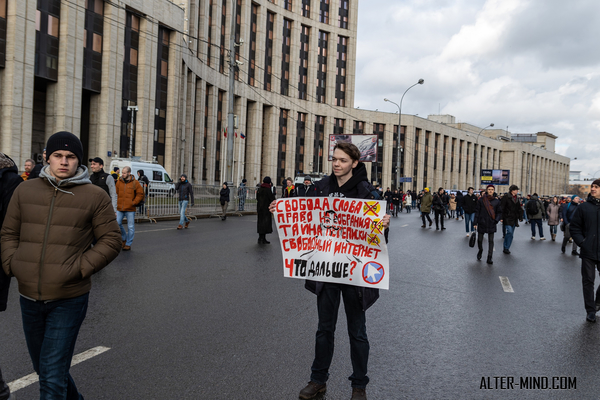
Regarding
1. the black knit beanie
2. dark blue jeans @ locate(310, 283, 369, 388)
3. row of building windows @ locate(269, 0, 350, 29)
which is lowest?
dark blue jeans @ locate(310, 283, 369, 388)

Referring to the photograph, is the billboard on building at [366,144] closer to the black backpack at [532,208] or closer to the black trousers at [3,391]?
the black backpack at [532,208]

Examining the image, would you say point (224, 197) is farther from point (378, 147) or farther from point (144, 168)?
point (378, 147)

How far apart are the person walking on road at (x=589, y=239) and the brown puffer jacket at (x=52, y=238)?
19.9 ft

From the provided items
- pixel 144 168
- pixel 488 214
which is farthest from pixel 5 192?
pixel 144 168

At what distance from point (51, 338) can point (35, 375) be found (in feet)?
4.45

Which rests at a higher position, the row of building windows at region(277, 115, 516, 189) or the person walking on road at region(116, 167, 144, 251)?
the row of building windows at region(277, 115, 516, 189)

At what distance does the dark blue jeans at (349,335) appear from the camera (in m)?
3.75

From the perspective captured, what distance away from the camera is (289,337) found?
17.1 ft

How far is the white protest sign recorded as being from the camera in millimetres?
3934

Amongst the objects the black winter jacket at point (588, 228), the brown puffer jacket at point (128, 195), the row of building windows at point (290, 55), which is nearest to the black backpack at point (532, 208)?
the black winter jacket at point (588, 228)

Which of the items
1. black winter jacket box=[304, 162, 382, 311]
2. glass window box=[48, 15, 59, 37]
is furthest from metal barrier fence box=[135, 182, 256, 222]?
glass window box=[48, 15, 59, 37]

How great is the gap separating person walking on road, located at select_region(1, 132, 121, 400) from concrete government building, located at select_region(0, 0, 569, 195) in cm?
2322

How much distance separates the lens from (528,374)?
4.43m

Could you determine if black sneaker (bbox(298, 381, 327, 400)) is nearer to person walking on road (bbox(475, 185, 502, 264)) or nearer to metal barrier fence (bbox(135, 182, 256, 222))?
person walking on road (bbox(475, 185, 502, 264))
